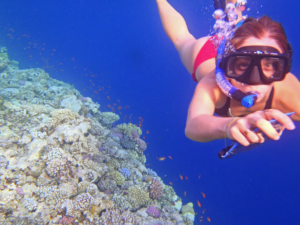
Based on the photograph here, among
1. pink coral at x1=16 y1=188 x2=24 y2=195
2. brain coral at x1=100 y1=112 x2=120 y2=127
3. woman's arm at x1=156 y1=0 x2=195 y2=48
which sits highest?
woman's arm at x1=156 y1=0 x2=195 y2=48

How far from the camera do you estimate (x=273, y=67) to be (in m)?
1.86

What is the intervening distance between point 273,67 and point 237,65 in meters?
0.38

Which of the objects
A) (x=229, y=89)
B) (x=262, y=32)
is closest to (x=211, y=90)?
(x=229, y=89)

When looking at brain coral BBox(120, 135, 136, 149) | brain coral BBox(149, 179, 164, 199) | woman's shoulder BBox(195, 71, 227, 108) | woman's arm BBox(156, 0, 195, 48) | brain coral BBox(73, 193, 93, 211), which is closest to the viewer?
woman's shoulder BBox(195, 71, 227, 108)

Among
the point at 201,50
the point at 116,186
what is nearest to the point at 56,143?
the point at 116,186

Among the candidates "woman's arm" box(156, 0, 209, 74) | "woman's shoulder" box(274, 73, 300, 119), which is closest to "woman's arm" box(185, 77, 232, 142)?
"woman's shoulder" box(274, 73, 300, 119)

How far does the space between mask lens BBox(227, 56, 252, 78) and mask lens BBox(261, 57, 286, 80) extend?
0.52 feet

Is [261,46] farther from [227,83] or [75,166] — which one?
[75,166]

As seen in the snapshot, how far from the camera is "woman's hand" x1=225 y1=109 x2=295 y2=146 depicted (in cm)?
88

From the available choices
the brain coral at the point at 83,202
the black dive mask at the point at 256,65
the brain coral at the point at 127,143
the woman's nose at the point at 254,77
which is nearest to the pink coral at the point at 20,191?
the brain coral at the point at 83,202

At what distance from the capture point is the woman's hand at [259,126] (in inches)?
34.8

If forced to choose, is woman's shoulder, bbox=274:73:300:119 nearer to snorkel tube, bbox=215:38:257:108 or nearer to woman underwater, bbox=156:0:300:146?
woman underwater, bbox=156:0:300:146

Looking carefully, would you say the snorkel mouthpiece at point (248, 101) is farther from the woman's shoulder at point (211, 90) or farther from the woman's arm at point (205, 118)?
the woman's shoulder at point (211, 90)

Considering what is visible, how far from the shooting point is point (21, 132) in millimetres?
5570
